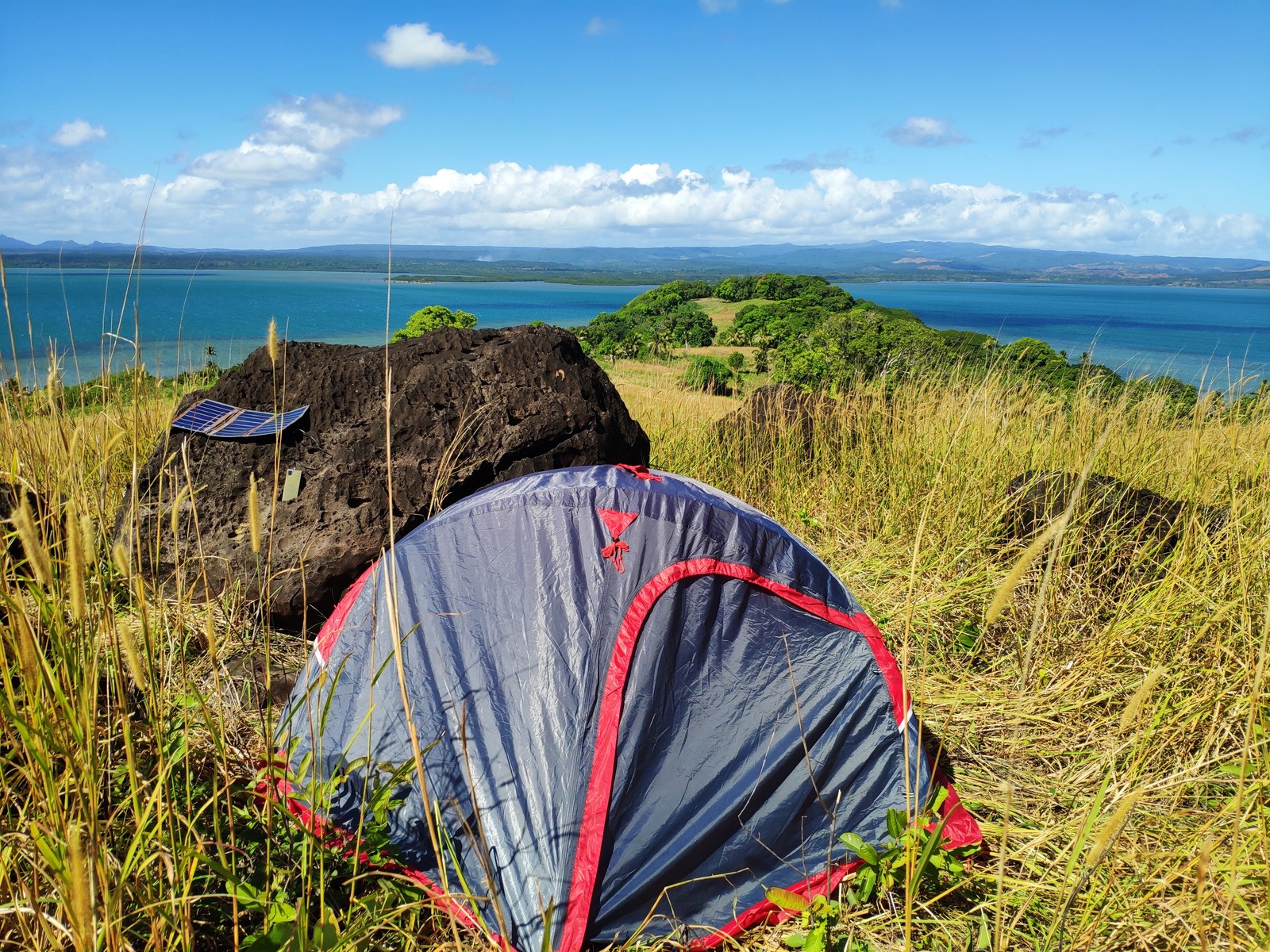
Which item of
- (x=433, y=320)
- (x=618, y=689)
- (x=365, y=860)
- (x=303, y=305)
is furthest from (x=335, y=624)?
(x=303, y=305)

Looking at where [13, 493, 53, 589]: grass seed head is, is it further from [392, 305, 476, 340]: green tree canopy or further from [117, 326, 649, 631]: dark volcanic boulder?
[392, 305, 476, 340]: green tree canopy

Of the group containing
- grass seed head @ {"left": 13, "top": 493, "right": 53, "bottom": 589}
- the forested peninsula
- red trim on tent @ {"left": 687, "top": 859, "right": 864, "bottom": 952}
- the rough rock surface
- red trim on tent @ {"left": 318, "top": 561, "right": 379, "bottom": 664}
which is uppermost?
the forested peninsula

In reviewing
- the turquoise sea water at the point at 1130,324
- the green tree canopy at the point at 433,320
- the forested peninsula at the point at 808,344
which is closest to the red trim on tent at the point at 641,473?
the forested peninsula at the point at 808,344

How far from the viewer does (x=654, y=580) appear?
2820 millimetres

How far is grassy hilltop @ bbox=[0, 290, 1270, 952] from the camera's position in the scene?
1.51 metres

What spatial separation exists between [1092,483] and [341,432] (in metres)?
4.43

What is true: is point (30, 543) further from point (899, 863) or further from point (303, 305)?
point (303, 305)

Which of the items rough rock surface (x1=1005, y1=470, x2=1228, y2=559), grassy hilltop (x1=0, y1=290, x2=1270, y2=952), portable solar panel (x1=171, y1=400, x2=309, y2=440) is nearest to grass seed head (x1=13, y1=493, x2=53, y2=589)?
grassy hilltop (x1=0, y1=290, x2=1270, y2=952)

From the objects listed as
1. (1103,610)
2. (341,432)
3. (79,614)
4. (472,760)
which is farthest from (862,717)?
(341,432)

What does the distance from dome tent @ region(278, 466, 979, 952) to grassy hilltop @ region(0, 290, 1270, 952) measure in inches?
9.2

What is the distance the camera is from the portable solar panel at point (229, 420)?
4.35 m

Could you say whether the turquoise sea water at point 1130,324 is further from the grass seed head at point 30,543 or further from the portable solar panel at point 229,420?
the grass seed head at point 30,543

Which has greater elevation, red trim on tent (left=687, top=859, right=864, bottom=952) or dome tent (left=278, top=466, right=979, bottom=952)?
dome tent (left=278, top=466, right=979, bottom=952)

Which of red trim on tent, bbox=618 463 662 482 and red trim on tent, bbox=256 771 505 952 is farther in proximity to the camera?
red trim on tent, bbox=618 463 662 482
